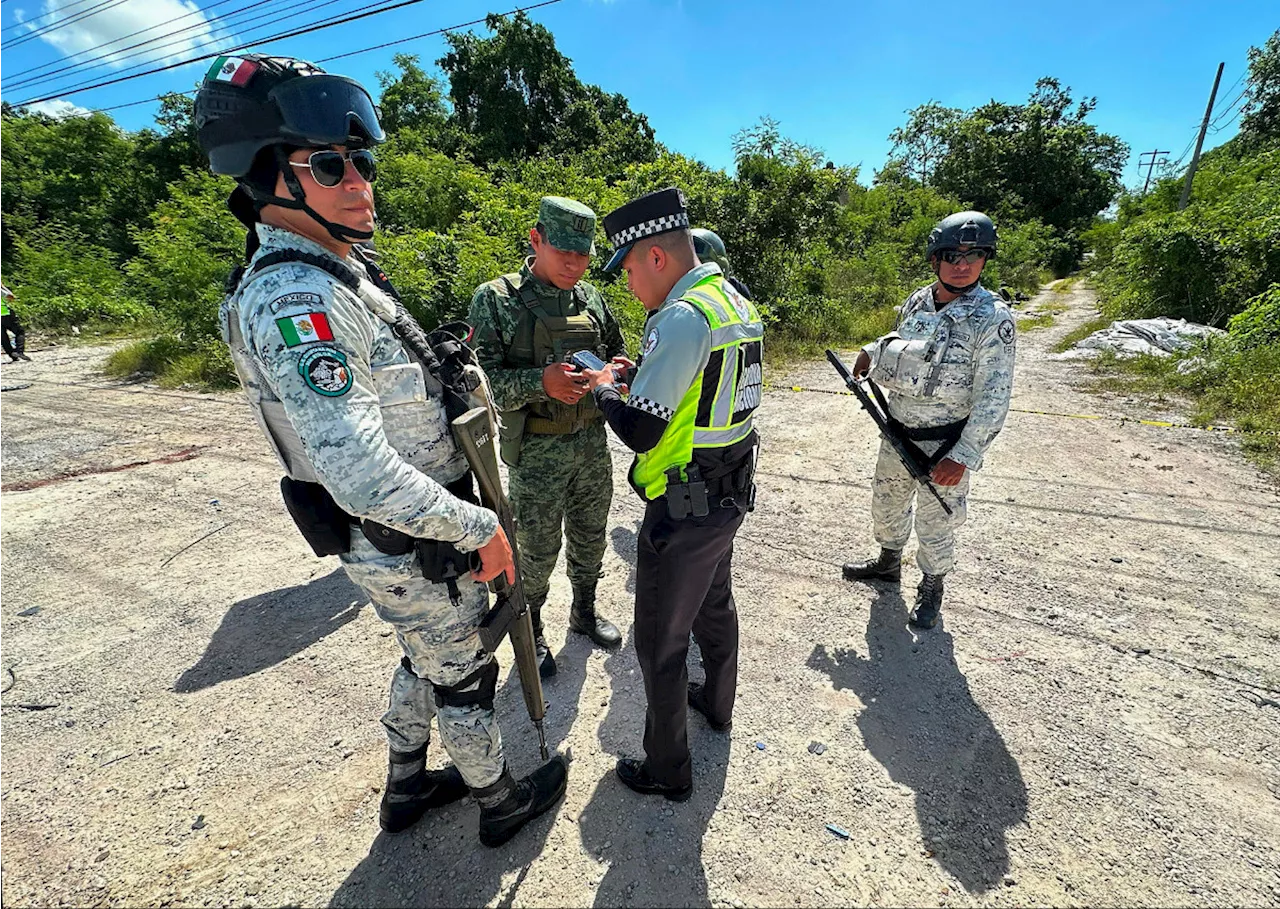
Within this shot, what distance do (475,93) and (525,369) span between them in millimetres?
25180

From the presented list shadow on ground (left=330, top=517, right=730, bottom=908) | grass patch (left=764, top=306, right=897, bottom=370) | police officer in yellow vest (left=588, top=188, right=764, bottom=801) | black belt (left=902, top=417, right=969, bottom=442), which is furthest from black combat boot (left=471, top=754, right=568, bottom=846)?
grass patch (left=764, top=306, right=897, bottom=370)

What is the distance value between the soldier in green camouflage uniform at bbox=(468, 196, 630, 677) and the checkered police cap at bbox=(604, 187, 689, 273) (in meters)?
0.56

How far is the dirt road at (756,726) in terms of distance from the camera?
5.97 feet

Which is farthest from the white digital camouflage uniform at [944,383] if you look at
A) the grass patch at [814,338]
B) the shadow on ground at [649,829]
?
the grass patch at [814,338]

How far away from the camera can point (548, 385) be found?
2264mm

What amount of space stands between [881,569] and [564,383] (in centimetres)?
227

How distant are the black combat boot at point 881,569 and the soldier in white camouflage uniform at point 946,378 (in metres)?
0.20

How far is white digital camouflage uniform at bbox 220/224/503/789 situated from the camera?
1171 mm

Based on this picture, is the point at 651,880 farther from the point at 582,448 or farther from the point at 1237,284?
the point at 1237,284

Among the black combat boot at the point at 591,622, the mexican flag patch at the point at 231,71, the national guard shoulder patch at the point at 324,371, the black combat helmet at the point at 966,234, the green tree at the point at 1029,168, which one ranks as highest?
the green tree at the point at 1029,168

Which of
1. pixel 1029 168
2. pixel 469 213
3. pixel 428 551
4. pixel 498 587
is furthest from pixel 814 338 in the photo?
pixel 1029 168

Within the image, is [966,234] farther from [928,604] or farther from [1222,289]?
[1222,289]

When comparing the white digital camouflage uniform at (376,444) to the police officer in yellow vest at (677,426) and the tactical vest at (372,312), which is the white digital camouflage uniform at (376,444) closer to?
the tactical vest at (372,312)

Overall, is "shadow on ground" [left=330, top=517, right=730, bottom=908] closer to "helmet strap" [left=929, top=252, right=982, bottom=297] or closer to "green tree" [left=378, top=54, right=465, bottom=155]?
"helmet strap" [left=929, top=252, right=982, bottom=297]
